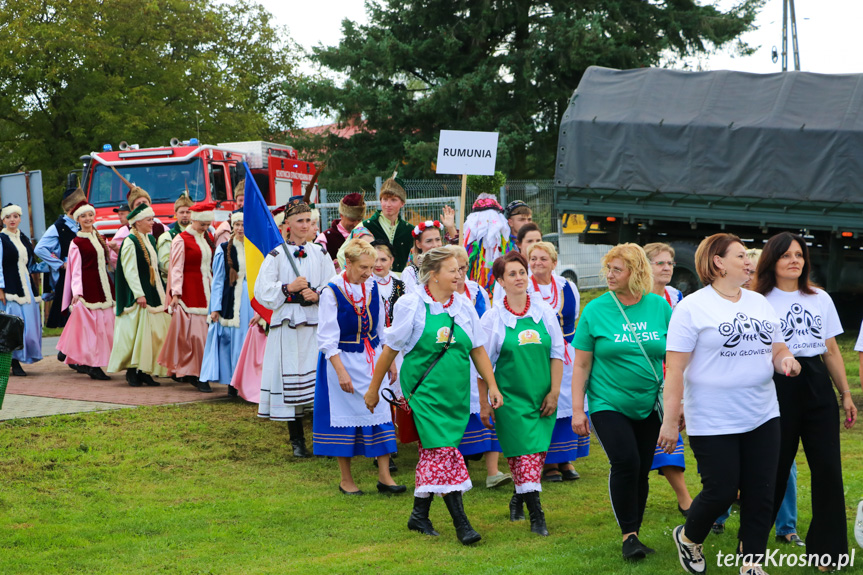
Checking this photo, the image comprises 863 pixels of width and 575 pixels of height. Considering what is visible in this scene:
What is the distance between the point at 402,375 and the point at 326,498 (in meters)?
1.50

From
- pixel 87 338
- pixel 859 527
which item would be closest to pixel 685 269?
pixel 87 338

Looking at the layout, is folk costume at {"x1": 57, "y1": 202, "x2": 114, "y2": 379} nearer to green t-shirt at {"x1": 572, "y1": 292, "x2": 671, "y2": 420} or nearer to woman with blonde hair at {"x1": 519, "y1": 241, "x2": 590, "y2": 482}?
woman with blonde hair at {"x1": 519, "y1": 241, "x2": 590, "y2": 482}

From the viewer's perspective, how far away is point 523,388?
5.82m

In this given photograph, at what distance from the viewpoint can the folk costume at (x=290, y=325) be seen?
7.75m

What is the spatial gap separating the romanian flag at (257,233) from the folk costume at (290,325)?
174 mm

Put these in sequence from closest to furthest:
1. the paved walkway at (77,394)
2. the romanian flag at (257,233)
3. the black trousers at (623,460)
Answer: 1. the black trousers at (623,460)
2. the romanian flag at (257,233)
3. the paved walkway at (77,394)

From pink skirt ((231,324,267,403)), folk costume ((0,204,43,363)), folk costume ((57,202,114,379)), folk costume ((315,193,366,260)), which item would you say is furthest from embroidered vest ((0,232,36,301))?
folk costume ((315,193,366,260))

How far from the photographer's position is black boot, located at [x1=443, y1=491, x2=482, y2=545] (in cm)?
559

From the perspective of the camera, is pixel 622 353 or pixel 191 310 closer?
pixel 622 353

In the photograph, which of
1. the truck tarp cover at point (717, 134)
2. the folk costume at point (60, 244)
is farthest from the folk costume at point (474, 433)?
the truck tarp cover at point (717, 134)

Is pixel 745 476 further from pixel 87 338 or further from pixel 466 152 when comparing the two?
pixel 87 338

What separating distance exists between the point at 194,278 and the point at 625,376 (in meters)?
6.87

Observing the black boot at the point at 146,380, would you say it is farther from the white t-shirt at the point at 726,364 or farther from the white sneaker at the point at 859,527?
the white sneaker at the point at 859,527

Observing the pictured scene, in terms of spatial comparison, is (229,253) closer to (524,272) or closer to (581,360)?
(524,272)
